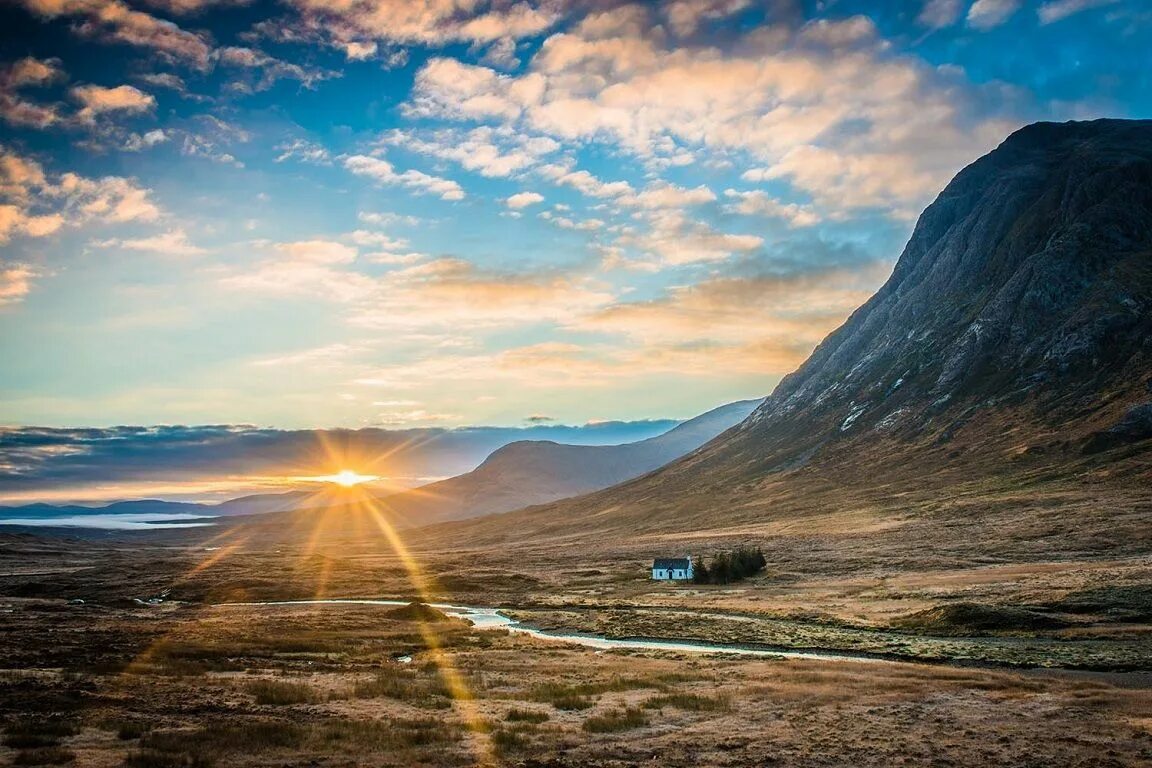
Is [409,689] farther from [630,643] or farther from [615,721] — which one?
[630,643]

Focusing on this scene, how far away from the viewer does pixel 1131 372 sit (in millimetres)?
196500

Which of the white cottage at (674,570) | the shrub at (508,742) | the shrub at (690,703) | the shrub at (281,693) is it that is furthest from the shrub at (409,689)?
the white cottage at (674,570)

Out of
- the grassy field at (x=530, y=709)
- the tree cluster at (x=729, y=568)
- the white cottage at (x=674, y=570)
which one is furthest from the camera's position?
the white cottage at (x=674, y=570)

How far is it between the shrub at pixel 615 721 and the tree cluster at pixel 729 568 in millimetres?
80175

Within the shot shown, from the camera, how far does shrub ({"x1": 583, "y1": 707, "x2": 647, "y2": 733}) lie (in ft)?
102

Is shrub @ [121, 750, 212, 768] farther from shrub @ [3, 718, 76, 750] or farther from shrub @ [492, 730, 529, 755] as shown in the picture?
shrub @ [492, 730, 529, 755]

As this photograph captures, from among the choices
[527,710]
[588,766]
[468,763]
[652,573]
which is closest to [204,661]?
[527,710]

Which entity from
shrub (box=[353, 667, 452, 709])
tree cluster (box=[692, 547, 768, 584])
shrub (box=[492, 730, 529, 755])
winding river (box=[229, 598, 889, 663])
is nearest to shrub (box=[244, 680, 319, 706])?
shrub (box=[353, 667, 452, 709])

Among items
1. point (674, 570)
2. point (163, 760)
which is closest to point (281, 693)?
point (163, 760)

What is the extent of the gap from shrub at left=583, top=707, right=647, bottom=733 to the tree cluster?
80.2 meters

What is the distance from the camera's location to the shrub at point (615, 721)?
3100 cm

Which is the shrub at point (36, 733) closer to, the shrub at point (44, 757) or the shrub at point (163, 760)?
the shrub at point (44, 757)

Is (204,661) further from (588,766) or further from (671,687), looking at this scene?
(588,766)

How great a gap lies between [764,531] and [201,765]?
15340 centimetres
